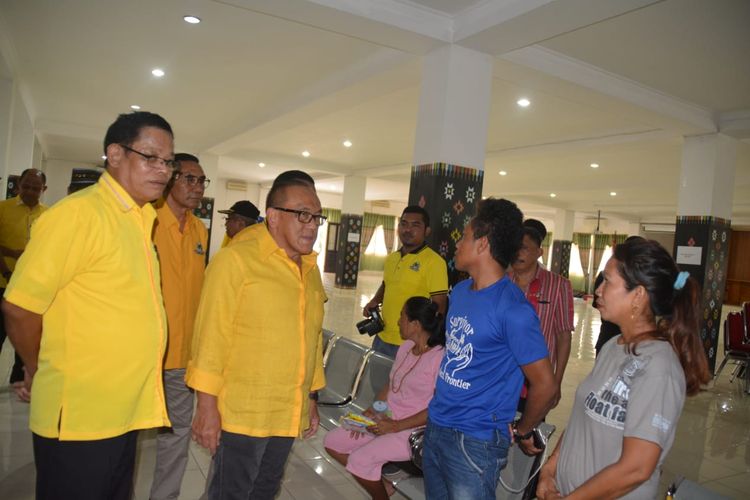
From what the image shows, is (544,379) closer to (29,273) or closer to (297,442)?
(29,273)

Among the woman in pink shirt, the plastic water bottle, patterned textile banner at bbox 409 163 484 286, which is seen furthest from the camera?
patterned textile banner at bbox 409 163 484 286

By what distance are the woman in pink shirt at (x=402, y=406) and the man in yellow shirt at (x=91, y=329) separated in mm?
1283

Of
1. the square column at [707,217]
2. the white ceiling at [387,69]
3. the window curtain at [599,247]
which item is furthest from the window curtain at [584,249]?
the square column at [707,217]

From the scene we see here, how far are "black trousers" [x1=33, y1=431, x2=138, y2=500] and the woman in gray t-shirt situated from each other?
1365mm

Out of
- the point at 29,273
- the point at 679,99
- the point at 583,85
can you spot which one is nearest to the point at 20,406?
the point at 29,273

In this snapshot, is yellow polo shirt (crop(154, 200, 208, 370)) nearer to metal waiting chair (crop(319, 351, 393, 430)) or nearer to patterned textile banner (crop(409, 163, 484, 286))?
metal waiting chair (crop(319, 351, 393, 430))

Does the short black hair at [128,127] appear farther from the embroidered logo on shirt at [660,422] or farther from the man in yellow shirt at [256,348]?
the embroidered logo on shirt at [660,422]

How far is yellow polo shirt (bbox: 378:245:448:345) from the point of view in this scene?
3.76 meters

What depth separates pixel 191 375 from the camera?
1.74 meters

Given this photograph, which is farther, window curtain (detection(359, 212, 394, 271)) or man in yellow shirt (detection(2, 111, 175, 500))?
window curtain (detection(359, 212, 394, 271))

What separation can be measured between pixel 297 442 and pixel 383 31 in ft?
11.3

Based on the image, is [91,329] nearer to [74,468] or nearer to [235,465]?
[74,468]

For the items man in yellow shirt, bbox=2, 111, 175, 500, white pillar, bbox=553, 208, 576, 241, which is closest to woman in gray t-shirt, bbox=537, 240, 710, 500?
man in yellow shirt, bbox=2, 111, 175, 500

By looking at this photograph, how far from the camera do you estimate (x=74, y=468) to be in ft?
5.02
